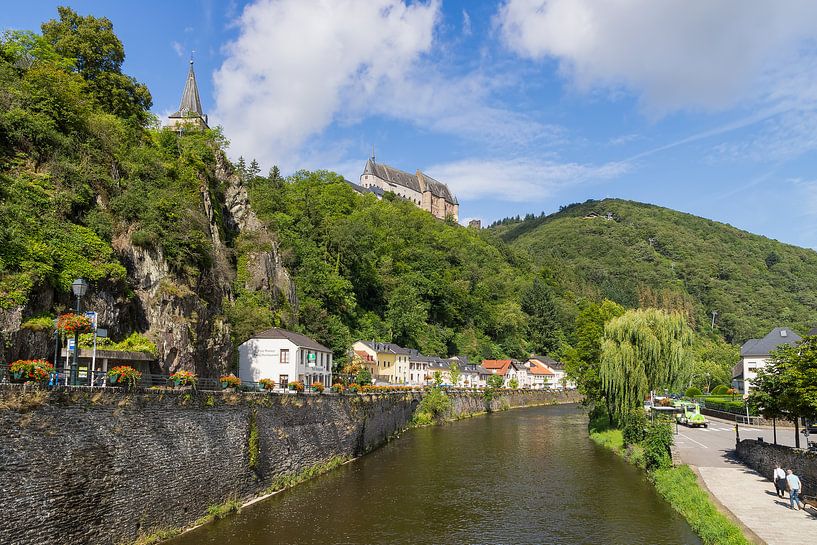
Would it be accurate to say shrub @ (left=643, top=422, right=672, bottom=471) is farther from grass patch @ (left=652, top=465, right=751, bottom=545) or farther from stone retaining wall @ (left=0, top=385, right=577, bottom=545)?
stone retaining wall @ (left=0, top=385, right=577, bottom=545)

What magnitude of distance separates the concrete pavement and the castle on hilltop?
11746 centimetres

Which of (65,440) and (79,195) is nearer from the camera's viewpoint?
(65,440)

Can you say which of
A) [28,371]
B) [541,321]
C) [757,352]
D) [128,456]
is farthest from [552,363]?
[28,371]

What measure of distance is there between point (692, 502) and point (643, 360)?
16426mm

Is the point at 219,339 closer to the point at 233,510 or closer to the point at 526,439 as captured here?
the point at 233,510

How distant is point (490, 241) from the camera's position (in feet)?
484

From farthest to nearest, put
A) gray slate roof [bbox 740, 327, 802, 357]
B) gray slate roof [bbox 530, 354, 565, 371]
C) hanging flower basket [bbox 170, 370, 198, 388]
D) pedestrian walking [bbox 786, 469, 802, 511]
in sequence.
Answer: gray slate roof [bbox 530, 354, 565, 371] < gray slate roof [bbox 740, 327, 802, 357] < pedestrian walking [bbox 786, 469, 802, 511] < hanging flower basket [bbox 170, 370, 198, 388]

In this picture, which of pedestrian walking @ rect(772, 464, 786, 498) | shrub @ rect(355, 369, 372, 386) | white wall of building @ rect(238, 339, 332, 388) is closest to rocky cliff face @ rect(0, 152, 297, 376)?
white wall of building @ rect(238, 339, 332, 388)

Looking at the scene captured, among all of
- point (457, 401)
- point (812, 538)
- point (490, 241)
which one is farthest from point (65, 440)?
point (490, 241)

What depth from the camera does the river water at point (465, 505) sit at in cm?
1964

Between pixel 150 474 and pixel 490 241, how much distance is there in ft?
442

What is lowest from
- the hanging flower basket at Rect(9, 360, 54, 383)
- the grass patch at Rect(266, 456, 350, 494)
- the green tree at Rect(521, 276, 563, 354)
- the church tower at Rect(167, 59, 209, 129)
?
the grass patch at Rect(266, 456, 350, 494)

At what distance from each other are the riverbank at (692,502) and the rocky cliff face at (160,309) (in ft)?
75.3

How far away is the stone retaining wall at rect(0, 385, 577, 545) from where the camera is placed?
12531 millimetres
